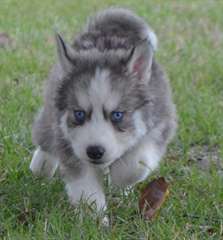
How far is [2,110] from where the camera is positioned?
6945 mm

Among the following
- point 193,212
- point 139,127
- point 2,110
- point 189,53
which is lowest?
point 189,53

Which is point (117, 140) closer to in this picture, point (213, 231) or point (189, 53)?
→ point (213, 231)

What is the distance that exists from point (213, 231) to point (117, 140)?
0.82 meters

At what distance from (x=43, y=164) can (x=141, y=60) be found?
1146 mm

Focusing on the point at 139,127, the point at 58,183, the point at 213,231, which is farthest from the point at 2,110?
the point at 213,231

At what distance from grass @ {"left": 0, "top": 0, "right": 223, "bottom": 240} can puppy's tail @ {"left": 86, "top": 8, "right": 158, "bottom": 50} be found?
1.03 m

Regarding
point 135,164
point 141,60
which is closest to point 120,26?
point 141,60

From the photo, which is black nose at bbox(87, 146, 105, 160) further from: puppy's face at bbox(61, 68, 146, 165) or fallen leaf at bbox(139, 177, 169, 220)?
fallen leaf at bbox(139, 177, 169, 220)

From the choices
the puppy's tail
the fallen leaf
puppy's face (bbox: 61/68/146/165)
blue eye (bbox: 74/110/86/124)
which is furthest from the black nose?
the puppy's tail

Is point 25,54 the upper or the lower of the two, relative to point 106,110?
lower

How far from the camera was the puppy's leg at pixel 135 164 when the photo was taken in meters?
5.15

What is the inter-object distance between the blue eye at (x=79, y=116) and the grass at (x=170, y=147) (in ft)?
1.75

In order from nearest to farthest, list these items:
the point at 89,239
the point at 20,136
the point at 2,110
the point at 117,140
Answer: the point at 89,239 → the point at 117,140 → the point at 20,136 → the point at 2,110

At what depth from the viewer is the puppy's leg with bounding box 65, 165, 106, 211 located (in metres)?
4.93
